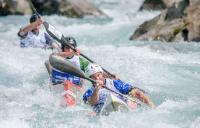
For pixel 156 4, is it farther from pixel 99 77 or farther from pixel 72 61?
pixel 99 77

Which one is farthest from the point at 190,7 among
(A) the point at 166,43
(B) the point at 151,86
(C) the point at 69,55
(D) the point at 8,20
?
(D) the point at 8,20

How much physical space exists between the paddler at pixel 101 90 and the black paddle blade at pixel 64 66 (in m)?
0.29

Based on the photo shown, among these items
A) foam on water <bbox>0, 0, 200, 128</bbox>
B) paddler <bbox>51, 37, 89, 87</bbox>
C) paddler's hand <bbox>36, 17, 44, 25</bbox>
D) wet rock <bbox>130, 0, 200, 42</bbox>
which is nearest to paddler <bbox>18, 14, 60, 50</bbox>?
paddler's hand <bbox>36, 17, 44, 25</bbox>

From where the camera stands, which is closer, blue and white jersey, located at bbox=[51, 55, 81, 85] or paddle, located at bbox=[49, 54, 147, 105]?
paddle, located at bbox=[49, 54, 147, 105]

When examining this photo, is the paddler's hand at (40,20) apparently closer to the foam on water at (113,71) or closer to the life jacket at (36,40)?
the life jacket at (36,40)

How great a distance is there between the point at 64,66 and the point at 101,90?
1171 millimetres

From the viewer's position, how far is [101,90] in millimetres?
10547

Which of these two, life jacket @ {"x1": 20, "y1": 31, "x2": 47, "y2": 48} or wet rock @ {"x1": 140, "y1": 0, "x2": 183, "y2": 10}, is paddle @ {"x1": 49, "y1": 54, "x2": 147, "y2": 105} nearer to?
life jacket @ {"x1": 20, "y1": 31, "x2": 47, "y2": 48}

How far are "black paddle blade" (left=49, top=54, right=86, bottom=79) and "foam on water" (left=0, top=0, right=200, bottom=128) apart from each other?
0.66 m

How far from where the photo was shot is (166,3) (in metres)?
23.1

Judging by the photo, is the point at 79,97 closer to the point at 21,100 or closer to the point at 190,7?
the point at 21,100

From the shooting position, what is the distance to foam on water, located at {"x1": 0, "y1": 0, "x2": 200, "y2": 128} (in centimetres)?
1030

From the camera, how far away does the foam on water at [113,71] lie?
10.3 meters

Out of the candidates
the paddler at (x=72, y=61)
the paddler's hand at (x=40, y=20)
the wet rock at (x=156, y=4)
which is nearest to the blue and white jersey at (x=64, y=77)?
the paddler at (x=72, y=61)
